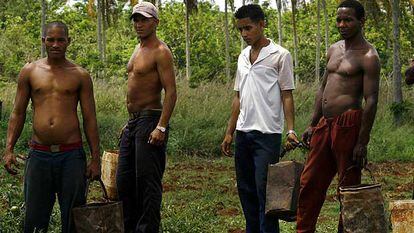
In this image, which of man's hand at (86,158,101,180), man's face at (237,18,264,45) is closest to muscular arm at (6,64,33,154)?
man's hand at (86,158,101,180)

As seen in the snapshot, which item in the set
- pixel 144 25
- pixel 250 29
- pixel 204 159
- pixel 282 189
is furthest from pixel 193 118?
pixel 282 189

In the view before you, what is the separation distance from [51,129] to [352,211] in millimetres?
1897

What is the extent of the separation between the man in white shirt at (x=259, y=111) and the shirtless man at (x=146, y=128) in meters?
0.55

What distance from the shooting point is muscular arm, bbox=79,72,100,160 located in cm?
508

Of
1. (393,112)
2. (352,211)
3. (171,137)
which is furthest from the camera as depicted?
(393,112)

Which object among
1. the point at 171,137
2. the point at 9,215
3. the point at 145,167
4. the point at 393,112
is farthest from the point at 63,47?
the point at 393,112

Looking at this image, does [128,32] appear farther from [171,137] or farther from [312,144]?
[312,144]

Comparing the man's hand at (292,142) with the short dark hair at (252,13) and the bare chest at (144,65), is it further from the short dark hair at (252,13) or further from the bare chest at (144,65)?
the bare chest at (144,65)

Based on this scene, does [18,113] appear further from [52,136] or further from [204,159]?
[204,159]

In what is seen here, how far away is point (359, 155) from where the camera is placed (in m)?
5.09

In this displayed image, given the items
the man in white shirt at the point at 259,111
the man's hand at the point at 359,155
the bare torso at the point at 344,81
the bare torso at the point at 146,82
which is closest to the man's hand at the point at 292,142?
the man in white shirt at the point at 259,111

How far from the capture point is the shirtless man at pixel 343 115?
5109mm

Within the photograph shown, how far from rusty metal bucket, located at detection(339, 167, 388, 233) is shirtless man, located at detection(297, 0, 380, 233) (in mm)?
321

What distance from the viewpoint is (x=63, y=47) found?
502 centimetres
